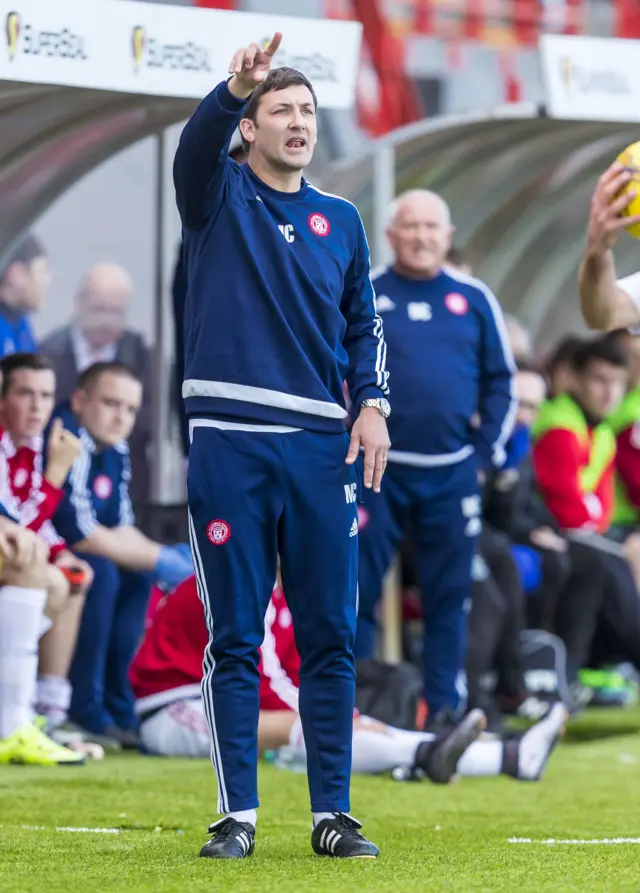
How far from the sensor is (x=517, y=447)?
884 cm

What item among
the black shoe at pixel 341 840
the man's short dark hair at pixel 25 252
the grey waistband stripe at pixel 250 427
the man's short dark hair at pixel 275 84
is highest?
the man's short dark hair at pixel 275 84

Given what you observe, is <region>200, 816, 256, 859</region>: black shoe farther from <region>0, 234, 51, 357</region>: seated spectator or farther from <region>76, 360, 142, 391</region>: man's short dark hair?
<region>0, 234, 51, 357</region>: seated spectator

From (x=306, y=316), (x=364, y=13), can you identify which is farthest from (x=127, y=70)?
(x=364, y=13)

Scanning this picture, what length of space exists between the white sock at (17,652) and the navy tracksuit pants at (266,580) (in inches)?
93.8

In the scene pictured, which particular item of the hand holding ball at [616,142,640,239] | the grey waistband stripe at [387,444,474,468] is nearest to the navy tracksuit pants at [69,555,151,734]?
the grey waistband stripe at [387,444,474,468]

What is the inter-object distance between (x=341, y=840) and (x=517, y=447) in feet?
15.3

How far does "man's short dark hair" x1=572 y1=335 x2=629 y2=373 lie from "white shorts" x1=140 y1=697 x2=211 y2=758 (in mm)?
3358

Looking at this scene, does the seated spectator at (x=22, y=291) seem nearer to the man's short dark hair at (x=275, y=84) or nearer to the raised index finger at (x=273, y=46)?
the man's short dark hair at (x=275, y=84)

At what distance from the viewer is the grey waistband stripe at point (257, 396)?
14.4 ft

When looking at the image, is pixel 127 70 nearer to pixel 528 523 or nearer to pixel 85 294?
pixel 85 294

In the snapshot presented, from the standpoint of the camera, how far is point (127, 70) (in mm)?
7305

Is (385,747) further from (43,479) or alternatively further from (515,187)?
(515,187)

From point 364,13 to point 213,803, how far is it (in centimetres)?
1403

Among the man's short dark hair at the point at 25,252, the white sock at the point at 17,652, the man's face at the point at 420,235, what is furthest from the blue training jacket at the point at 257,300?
the man's short dark hair at the point at 25,252
